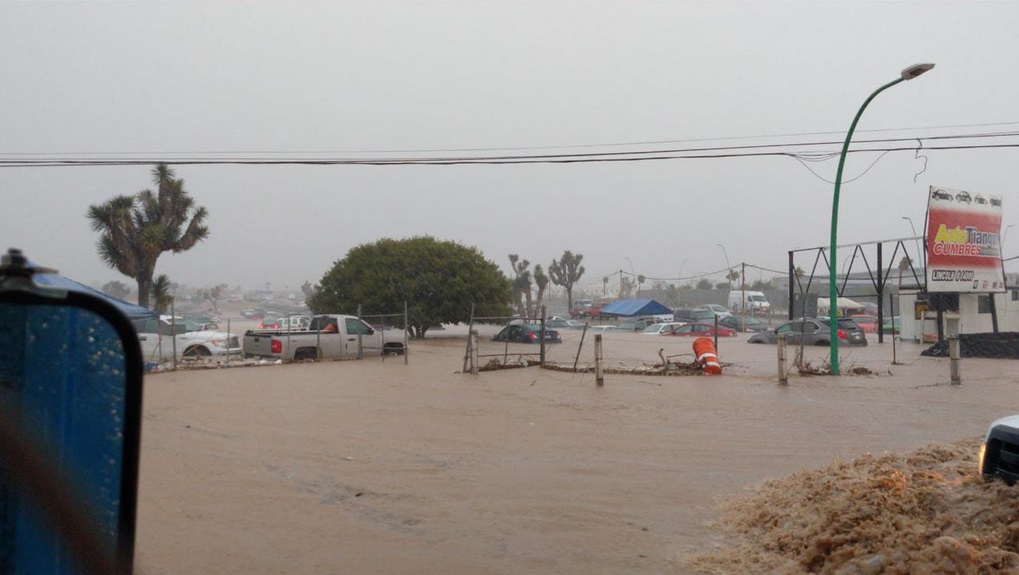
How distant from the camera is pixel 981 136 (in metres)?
19.6

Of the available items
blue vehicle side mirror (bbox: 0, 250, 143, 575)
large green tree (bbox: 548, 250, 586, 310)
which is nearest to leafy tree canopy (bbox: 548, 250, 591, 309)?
large green tree (bbox: 548, 250, 586, 310)

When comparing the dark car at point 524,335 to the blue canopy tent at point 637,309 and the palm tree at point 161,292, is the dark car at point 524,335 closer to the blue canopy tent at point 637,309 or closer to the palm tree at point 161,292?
the palm tree at point 161,292

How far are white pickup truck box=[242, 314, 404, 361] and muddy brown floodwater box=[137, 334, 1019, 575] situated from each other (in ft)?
22.4

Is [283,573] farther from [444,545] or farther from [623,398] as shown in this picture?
[623,398]

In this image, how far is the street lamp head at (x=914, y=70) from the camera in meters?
17.2

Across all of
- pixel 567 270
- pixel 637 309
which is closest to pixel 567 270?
pixel 567 270

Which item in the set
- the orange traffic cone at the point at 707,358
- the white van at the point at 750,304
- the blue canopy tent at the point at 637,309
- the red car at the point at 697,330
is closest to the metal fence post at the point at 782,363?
the orange traffic cone at the point at 707,358

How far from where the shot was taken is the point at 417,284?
3912 cm

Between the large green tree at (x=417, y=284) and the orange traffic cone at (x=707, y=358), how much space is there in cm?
1775

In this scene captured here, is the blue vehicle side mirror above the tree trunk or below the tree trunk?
below

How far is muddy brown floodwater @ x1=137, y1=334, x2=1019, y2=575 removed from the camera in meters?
6.04

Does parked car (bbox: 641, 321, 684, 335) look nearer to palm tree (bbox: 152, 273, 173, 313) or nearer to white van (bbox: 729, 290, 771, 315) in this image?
palm tree (bbox: 152, 273, 173, 313)

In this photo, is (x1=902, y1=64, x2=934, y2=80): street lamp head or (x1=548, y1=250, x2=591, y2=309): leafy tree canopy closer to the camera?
(x1=902, y1=64, x2=934, y2=80): street lamp head

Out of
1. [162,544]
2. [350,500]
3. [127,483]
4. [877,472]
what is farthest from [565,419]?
[127,483]
